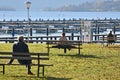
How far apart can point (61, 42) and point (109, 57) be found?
2651 mm

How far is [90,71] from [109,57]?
193 inches

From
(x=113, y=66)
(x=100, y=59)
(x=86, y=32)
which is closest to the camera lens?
(x=113, y=66)

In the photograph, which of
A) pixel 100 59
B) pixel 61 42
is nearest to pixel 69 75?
pixel 100 59

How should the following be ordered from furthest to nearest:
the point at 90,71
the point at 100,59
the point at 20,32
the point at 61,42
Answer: the point at 20,32 < the point at 61,42 < the point at 100,59 < the point at 90,71

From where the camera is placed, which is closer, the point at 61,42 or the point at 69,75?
the point at 69,75

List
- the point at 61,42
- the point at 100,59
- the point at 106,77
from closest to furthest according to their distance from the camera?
1. the point at 106,77
2. the point at 100,59
3. the point at 61,42

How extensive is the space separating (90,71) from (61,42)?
645 cm

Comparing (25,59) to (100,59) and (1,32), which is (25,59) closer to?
(100,59)

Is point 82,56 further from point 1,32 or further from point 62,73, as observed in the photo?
point 1,32

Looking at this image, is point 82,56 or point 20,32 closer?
point 82,56

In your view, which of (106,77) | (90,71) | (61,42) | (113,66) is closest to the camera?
(106,77)

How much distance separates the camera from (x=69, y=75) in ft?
51.4

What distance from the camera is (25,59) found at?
15367mm

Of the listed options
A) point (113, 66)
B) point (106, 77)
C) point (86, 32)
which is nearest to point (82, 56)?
point (113, 66)
